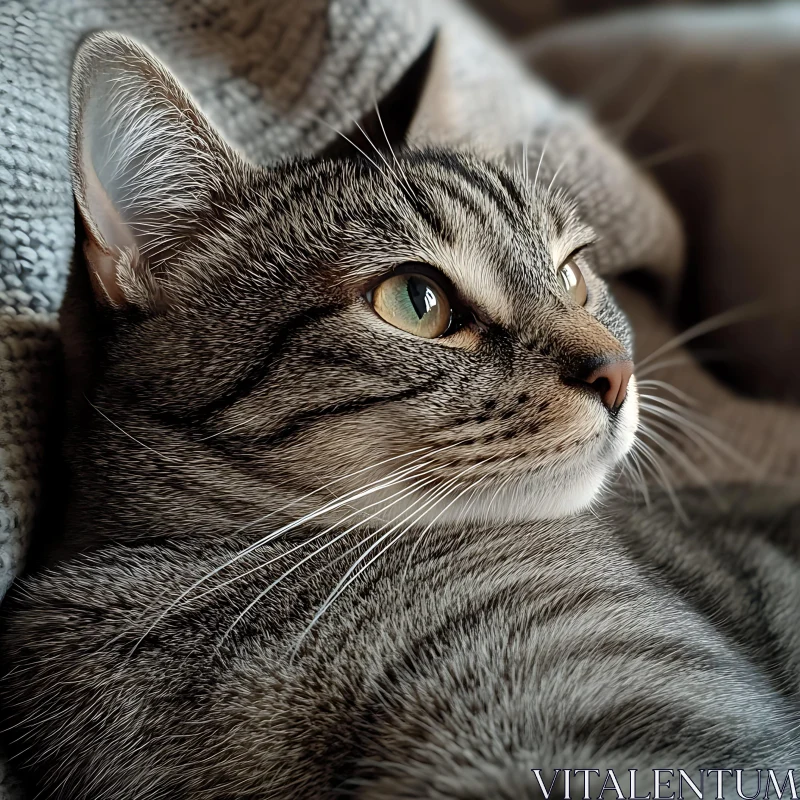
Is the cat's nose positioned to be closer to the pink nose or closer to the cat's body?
the pink nose

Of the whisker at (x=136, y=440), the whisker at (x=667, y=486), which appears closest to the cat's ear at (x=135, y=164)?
the whisker at (x=136, y=440)

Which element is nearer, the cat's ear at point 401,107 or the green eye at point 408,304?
the green eye at point 408,304

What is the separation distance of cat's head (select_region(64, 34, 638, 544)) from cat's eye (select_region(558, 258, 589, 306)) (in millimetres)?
81

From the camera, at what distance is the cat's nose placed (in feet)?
2.20

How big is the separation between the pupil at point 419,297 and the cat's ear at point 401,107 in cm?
29

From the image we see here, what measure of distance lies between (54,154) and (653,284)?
3.18 feet

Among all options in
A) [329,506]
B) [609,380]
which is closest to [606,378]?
[609,380]

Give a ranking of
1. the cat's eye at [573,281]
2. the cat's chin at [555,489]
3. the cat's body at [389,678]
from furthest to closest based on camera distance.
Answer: the cat's eye at [573,281] < the cat's chin at [555,489] < the cat's body at [389,678]

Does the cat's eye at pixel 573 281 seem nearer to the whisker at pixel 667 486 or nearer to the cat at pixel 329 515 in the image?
the cat at pixel 329 515

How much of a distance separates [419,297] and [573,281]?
0.80ft

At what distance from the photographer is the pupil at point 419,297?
0.69 metres

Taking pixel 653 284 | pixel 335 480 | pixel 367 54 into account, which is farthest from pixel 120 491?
pixel 653 284

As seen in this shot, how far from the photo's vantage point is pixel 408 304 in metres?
0.69

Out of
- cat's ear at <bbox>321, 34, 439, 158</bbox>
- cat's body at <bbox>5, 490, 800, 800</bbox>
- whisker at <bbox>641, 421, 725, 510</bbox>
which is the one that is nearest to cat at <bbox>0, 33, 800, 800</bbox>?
cat's body at <bbox>5, 490, 800, 800</bbox>
